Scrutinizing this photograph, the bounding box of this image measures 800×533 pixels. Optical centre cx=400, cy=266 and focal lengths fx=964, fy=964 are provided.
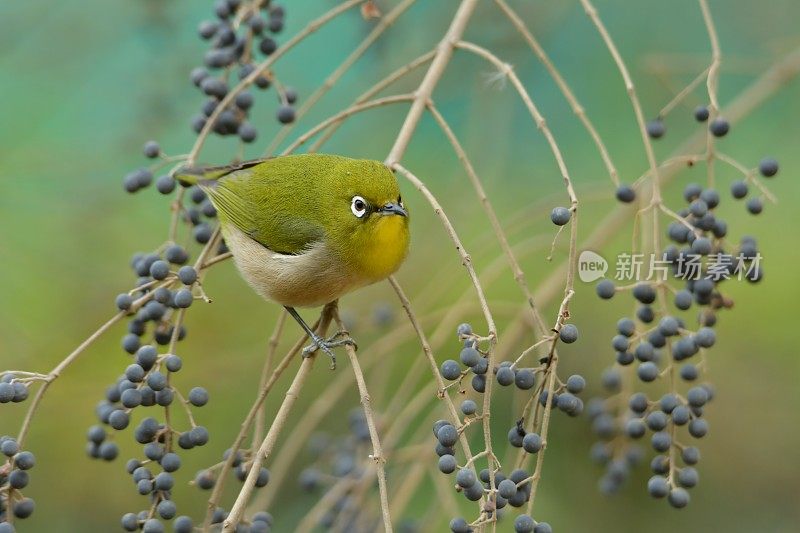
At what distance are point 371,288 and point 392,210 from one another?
6.29 feet

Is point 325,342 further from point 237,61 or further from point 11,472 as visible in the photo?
point 237,61

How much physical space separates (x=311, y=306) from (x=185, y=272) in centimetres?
76

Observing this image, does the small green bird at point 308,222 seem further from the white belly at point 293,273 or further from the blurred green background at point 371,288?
the blurred green background at point 371,288

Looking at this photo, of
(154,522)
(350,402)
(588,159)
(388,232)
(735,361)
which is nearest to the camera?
(154,522)

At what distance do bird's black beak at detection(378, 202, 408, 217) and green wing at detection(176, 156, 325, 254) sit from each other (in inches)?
10.2

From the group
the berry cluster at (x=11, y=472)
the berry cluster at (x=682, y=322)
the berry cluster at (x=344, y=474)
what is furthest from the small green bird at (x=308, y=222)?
the berry cluster at (x=11, y=472)

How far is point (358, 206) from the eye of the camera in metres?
3.23

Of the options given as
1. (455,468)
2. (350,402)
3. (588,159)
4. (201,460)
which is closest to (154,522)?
(455,468)

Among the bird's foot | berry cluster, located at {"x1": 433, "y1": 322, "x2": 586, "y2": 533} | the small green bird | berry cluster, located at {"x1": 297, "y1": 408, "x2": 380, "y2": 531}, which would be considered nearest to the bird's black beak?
the small green bird

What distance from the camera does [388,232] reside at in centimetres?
321

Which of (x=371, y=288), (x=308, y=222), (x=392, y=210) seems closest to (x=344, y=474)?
(x=308, y=222)

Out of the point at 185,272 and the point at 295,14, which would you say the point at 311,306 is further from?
the point at 295,14

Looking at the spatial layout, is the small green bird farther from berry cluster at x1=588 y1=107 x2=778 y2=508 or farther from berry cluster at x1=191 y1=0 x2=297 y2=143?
berry cluster at x1=588 y1=107 x2=778 y2=508

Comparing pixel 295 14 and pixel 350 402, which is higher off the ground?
pixel 295 14
